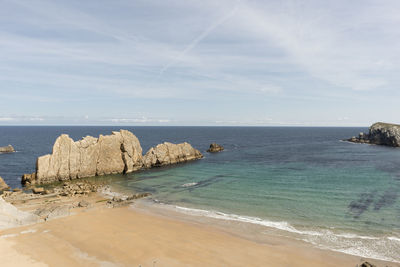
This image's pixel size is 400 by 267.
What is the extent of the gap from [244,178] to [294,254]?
2759 cm

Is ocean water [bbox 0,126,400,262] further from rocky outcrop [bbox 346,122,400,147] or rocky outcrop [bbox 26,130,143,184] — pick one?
rocky outcrop [bbox 346,122,400,147]

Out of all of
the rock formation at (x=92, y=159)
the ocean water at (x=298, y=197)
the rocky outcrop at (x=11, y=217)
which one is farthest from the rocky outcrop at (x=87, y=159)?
the rocky outcrop at (x=11, y=217)

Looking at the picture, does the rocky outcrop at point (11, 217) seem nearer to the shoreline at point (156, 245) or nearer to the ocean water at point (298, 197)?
the shoreline at point (156, 245)

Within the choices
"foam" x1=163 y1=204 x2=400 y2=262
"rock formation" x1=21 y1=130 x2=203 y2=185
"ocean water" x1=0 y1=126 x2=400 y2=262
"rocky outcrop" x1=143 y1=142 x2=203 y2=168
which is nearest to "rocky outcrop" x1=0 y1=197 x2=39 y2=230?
"ocean water" x1=0 y1=126 x2=400 y2=262

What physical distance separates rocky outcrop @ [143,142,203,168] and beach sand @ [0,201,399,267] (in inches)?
1459

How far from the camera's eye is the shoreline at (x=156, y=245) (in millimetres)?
18375

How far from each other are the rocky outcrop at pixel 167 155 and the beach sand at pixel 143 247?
37.1 m

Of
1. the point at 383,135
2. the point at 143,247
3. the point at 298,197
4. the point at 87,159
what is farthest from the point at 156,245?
the point at 383,135

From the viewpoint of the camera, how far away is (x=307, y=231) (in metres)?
23.6

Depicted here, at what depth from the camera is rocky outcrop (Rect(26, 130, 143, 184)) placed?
46.7 metres

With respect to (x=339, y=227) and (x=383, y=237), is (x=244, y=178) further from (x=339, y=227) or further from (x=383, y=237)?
(x=383, y=237)

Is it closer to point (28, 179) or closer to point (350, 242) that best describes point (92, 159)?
point (28, 179)

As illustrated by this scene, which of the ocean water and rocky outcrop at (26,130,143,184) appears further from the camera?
rocky outcrop at (26,130,143,184)

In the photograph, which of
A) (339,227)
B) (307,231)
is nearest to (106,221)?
(307,231)
